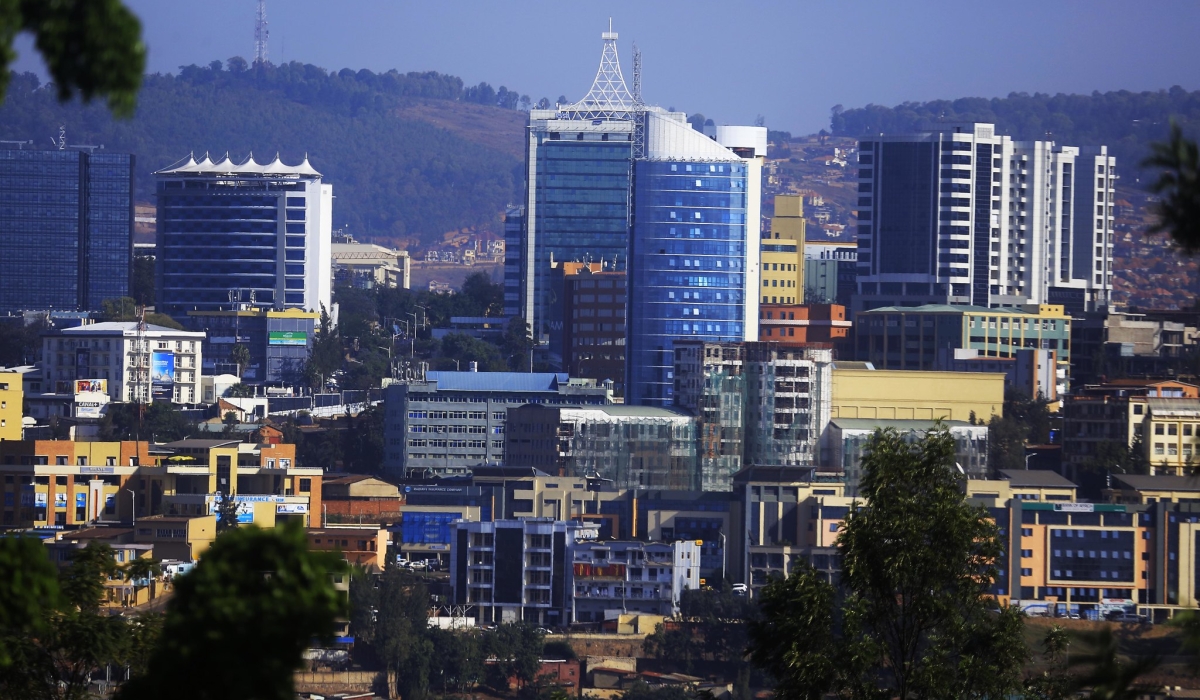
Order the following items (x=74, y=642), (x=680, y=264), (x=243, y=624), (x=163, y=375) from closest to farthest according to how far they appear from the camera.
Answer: (x=243, y=624) < (x=74, y=642) < (x=680, y=264) < (x=163, y=375)

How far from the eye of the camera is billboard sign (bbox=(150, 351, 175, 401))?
2496 inches

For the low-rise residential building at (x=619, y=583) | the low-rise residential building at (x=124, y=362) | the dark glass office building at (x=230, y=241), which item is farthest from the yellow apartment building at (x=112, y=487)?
the dark glass office building at (x=230, y=241)

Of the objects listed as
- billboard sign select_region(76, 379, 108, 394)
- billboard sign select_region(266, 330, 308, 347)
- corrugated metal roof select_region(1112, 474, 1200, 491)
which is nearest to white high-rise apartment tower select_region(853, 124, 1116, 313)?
billboard sign select_region(266, 330, 308, 347)

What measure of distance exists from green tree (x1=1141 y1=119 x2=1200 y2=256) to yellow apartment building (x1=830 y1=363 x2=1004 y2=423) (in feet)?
156

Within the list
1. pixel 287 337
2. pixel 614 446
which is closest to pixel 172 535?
pixel 614 446

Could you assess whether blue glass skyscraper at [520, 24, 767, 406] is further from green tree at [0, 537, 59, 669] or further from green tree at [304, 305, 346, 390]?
green tree at [0, 537, 59, 669]

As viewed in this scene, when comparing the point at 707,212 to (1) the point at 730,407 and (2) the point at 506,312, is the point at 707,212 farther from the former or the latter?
(2) the point at 506,312

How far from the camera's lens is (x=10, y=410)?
50.3 m

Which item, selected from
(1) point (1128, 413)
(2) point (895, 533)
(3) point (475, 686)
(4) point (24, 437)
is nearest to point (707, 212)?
(1) point (1128, 413)

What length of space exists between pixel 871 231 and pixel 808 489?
31.0 meters

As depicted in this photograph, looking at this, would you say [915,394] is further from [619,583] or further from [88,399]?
[88,399]

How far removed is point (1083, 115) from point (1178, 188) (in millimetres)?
146267

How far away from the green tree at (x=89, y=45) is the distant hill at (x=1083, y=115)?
112687 mm

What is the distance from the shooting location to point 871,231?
74312mm
